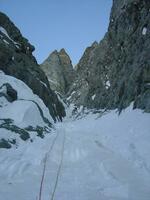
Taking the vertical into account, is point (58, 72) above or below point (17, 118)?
above

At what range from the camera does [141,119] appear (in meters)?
18.5

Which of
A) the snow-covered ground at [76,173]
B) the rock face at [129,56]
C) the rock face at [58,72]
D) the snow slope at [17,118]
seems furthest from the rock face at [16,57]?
the rock face at [58,72]

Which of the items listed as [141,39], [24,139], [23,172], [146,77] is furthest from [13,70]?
[23,172]

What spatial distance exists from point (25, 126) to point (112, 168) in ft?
36.7

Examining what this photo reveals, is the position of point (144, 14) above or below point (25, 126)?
above

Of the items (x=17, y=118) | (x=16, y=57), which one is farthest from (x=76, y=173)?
(x=16, y=57)

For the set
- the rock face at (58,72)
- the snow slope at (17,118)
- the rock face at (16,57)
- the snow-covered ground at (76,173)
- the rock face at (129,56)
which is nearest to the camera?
the snow-covered ground at (76,173)

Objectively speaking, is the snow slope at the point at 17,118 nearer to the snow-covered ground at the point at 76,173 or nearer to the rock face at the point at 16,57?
the snow-covered ground at the point at 76,173

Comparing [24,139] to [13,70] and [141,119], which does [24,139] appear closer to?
[141,119]

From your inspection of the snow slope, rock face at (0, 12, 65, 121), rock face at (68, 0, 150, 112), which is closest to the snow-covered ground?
the snow slope

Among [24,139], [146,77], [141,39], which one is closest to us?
[24,139]

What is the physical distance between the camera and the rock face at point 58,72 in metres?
163

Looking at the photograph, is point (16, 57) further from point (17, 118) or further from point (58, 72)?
point (58, 72)

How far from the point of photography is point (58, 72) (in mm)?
170625
